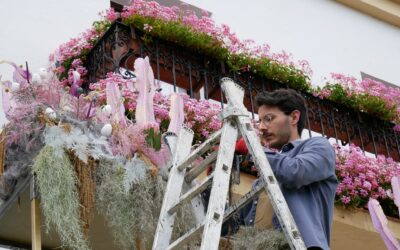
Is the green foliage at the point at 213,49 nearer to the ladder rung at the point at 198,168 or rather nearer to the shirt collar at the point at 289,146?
the ladder rung at the point at 198,168

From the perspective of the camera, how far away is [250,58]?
7453 mm

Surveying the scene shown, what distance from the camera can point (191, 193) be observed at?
410 cm

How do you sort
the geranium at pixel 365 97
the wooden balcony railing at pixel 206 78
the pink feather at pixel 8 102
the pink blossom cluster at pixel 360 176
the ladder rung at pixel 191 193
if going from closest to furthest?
1. the ladder rung at pixel 191 193
2. the pink feather at pixel 8 102
3. the pink blossom cluster at pixel 360 176
4. the wooden balcony railing at pixel 206 78
5. the geranium at pixel 365 97

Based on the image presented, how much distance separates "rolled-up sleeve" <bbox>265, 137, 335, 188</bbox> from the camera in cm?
398

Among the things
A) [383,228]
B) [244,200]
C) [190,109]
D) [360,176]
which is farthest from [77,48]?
[244,200]

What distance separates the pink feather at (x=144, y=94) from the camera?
4.94 meters

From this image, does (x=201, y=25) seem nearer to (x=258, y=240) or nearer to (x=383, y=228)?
(x=383, y=228)

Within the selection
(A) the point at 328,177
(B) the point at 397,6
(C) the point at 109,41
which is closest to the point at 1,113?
(C) the point at 109,41

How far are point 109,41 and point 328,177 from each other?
3111 millimetres

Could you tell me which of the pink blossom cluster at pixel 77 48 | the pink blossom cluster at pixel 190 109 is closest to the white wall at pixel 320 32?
the pink blossom cluster at pixel 77 48

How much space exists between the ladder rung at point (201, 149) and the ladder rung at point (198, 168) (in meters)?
0.05

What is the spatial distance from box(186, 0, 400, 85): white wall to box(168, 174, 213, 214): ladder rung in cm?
485

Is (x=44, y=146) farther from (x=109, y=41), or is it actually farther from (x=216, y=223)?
(x=109, y=41)

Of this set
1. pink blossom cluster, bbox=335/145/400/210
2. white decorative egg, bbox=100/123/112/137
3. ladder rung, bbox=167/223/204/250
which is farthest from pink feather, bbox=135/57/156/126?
pink blossom cluster, bbox=335/145/400/210
